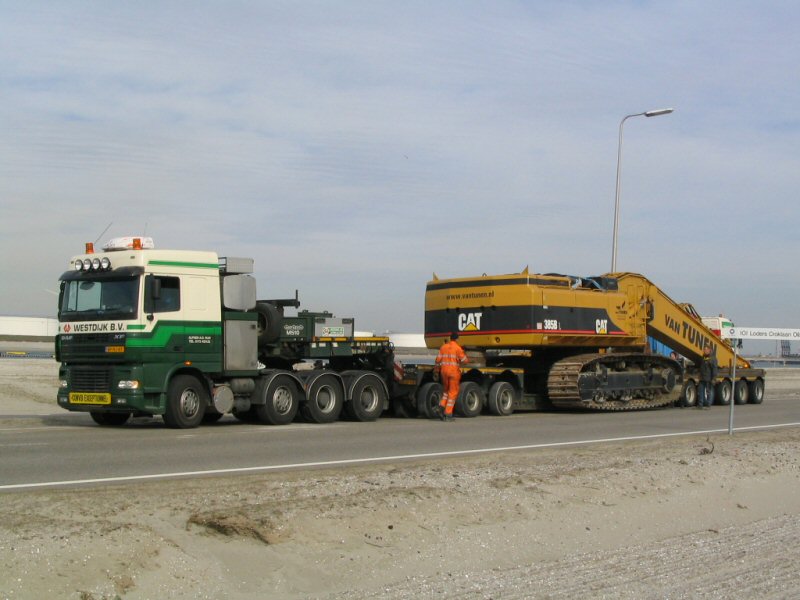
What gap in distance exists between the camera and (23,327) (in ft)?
223

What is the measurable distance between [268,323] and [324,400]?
1.96 m

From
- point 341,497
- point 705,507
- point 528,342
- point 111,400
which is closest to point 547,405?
point 528,342

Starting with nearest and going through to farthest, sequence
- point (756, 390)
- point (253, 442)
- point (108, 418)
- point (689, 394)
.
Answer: point (253, 442)
point (108, 418)
point (689, 394)
point (756, 390)

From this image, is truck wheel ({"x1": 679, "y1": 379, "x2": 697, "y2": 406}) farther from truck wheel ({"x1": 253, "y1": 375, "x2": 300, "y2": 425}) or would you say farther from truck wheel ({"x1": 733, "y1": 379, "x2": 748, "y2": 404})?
truck wheel ({"x1": 253, "y1": 375, "x2": 300, "y2": 425})

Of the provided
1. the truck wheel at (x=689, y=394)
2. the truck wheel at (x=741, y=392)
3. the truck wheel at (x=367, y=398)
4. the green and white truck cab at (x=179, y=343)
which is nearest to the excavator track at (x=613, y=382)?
the truck wheel at (x=689, y=394)

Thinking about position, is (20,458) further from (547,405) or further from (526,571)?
(547,405)

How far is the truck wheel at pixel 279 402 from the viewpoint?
18.9 meters

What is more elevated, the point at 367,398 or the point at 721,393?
the point at 367,398

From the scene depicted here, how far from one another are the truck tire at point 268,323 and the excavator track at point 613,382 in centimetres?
821

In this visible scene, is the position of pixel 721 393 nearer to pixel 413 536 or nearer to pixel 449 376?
pixel 449 376

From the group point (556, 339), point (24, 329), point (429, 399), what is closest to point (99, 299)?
point (429, 399)

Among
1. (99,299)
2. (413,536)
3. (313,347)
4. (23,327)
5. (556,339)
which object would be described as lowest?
(413,536)

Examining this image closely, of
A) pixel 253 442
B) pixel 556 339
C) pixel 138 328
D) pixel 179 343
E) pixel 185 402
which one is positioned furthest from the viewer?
pixel 556 339

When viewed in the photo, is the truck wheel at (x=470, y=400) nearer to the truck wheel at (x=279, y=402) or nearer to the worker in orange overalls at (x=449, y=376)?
the worker in orange overalls at (x=449, y=376)
